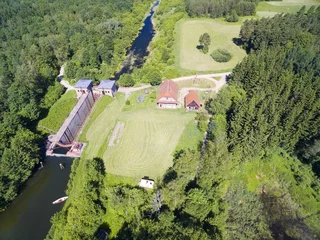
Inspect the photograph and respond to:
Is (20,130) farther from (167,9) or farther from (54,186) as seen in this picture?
(167,9)

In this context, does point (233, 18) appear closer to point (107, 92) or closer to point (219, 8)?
point (219, 8)

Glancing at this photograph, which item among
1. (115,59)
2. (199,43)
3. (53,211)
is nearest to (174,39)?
(199,43)

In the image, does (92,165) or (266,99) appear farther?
(266,99)

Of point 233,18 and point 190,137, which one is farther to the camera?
point 233,18

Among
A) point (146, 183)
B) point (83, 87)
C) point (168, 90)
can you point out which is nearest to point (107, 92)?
point (83, 87)

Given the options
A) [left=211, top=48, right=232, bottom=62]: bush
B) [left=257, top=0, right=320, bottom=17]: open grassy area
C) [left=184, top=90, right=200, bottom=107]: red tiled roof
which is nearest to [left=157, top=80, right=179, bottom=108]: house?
[left=184, top=90, right=200, bottom=107]: red tiled roof

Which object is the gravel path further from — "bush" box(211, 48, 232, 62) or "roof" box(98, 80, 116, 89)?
"bush" box(211, 48, 232, 62)
